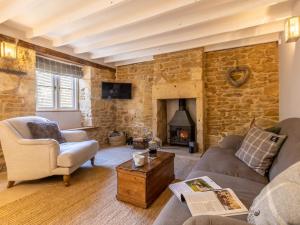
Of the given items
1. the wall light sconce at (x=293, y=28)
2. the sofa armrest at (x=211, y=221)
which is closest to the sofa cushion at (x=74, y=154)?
the sofa armrest at (x=211, y=221)

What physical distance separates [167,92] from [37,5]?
2.97 meters

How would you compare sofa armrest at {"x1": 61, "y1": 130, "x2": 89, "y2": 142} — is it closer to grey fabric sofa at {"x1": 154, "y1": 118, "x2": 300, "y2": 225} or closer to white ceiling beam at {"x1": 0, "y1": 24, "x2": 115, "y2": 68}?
white ceiling beam at {"x1": 0, "y1": 24, "x2": 115, "y2": 68}

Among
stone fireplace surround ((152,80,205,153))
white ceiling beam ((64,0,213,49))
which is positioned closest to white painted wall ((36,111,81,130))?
white ceiling beam ((64,0,213,49))

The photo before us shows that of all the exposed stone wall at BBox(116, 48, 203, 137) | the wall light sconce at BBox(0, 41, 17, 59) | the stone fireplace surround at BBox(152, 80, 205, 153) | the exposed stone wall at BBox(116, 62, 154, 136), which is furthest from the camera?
the exposed stone wall at BBox(116, 62, 154, 136)

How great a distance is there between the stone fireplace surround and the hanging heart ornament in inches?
25.4

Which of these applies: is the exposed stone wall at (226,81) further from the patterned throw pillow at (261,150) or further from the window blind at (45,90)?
the window blind at (45,90)

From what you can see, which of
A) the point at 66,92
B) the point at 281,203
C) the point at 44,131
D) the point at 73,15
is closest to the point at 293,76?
the point at 281,203

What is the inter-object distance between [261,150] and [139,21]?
2.29 metres

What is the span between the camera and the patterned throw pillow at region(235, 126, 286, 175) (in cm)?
Result: 168

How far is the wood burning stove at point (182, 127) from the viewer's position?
4.52 meters

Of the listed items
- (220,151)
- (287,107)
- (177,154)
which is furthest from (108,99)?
(287,107)

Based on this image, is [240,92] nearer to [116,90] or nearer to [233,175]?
[233,175]

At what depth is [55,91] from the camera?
4.27 meters

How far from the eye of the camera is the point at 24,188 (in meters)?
Result: 2.43
